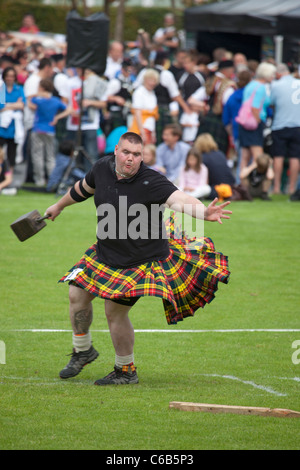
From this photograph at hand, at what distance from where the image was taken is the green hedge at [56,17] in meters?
35.3

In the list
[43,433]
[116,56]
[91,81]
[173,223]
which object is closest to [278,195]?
[91,81]

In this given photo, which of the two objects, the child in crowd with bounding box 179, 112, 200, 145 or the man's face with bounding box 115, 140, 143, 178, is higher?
the man's face with bounding box 115, 140, 143, 178

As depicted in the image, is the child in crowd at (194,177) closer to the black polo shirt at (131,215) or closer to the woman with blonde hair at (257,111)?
the woman with blonde hair at (257,111)

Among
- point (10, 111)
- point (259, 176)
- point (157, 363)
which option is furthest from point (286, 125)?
point (157, 363)

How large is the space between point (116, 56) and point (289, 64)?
3702 mm

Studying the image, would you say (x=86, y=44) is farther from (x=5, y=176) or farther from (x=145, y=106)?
(x=5, y=176)

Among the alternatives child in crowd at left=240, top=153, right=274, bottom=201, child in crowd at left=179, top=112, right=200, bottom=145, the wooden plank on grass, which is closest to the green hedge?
child in crowd at left=179, top=112, right=200, bottom=145

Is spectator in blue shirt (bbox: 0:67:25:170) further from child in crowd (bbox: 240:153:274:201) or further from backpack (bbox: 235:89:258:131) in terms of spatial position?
child in crowd (bbox: 240:153:274:201)

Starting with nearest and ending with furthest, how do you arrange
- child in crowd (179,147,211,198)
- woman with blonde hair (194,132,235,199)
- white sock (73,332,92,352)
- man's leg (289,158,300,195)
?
white sock (73,332,92,352)
child in crowd (179,147,211,198)
woman with blonde hair (194,132,235,199)
man's leg (289,158,300,195)

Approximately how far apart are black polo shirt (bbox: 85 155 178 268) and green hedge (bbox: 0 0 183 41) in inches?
1172

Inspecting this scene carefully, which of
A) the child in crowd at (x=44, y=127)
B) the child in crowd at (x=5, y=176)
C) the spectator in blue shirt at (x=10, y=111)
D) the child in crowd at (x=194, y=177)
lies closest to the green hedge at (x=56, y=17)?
the child in crowd at (x=44, y=127)

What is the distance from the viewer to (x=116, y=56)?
1783 centimetres

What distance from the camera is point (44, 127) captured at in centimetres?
1463

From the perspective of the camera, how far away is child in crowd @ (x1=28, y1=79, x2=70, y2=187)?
1460 centimetres
